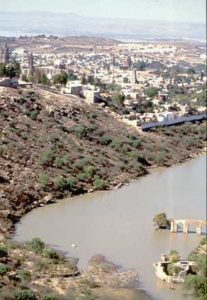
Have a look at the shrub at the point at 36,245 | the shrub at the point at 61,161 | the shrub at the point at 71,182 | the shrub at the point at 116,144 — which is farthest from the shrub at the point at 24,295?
the shrub at the point at 116,144

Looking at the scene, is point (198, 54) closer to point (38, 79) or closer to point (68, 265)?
point (38, 79)

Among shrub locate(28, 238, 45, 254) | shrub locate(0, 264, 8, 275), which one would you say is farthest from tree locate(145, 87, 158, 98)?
shrub locate(0, 264, 8, 275)

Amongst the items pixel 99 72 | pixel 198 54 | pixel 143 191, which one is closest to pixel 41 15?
pixel 143 191

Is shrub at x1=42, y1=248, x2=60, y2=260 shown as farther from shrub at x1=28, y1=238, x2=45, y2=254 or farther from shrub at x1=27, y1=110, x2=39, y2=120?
shrub at x1=27, y1=110, x2=39, y2=120

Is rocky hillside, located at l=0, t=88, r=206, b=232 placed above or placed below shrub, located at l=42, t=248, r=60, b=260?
above

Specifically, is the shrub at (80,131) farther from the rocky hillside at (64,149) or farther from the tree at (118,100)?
the tree at (118,100)

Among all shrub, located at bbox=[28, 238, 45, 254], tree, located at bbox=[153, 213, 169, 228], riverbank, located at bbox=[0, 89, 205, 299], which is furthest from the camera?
riverbank, located at bbox=[0, 89, 205, 299]
